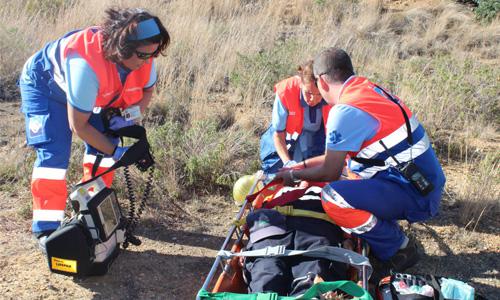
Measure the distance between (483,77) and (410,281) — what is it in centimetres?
414

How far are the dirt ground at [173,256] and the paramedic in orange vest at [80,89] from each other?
316 millimetres

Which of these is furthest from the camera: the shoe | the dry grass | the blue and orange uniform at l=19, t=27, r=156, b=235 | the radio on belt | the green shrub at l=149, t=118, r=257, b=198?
the dry grass

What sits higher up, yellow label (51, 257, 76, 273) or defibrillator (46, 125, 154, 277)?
defibrillator (46, 125, 154, 277)

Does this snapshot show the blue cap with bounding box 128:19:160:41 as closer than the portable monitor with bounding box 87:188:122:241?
Yes

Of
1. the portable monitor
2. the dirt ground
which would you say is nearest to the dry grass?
the dirt ground

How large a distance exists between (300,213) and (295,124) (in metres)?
1.08

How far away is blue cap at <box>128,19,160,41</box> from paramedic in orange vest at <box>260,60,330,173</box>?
1.15m

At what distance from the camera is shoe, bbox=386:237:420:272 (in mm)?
3781

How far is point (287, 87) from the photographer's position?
436 cm

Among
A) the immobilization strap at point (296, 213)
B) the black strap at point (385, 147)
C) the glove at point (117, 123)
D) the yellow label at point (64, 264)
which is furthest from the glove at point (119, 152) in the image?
the black strap at point (385, 147)

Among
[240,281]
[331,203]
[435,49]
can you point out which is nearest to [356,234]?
[331,203]

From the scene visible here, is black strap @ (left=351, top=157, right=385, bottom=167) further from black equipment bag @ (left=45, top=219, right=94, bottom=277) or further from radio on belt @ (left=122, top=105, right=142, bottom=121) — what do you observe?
black equipment bag @ (left=45, top=219, right=94, bottom=277)

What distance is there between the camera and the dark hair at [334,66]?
3584 mm

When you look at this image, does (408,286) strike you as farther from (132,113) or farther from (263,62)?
(263,62)
